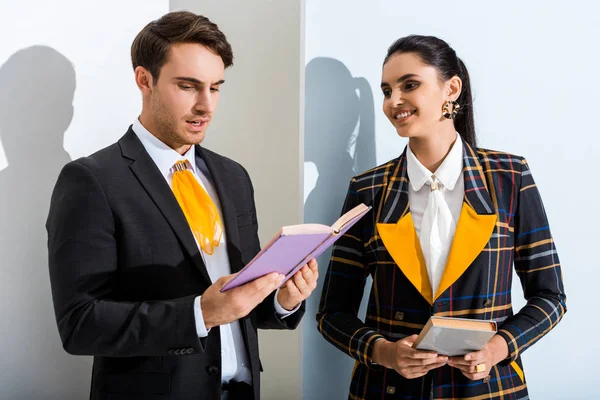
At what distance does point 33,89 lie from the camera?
226cm

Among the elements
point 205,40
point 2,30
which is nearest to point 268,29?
point 205,40

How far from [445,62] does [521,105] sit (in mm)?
592

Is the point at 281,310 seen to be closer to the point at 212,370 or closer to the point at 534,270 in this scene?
the point at 212,370

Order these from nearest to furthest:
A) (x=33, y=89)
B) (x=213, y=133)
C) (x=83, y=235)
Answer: (x=83, y=235) < (x=33, y=89) < (x=213, y=133)

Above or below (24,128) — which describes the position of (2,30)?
above

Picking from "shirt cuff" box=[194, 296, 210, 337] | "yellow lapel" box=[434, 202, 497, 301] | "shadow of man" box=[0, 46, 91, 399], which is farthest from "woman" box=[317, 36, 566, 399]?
"shadow of man" box=[0, 46, 91, 399]

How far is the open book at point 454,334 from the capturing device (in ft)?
5.82

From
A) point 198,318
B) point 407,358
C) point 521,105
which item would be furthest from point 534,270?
point 198,318

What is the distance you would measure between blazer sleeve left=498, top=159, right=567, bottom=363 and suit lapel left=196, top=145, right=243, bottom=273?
2.86ft

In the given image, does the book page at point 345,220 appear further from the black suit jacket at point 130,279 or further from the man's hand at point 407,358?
the man's hand at point 407,358

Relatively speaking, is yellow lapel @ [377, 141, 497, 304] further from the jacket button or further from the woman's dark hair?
the jacket button

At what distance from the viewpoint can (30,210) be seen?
2.27m

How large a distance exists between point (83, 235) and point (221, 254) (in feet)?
1.35

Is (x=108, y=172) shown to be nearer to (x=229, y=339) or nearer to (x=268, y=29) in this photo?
(x=229, y=339)
